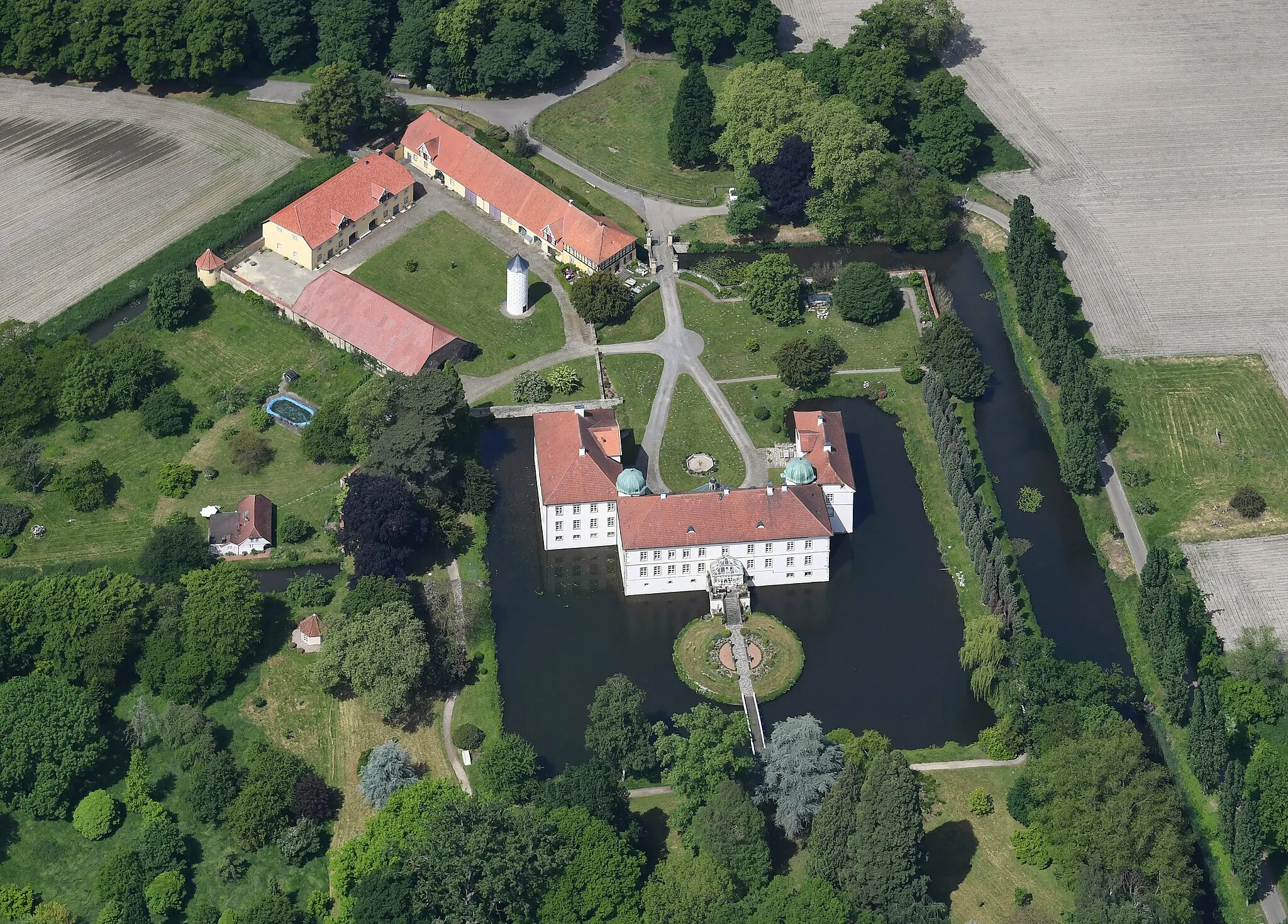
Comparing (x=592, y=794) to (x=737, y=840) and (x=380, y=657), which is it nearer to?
(x=737, y=840)

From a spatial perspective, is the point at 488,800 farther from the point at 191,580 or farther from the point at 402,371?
the point at 402,371

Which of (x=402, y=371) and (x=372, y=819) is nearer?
(x=372, y=819)

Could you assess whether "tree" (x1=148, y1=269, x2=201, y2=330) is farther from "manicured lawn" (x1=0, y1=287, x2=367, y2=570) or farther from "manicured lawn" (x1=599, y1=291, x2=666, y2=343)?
"manicured lawn" (x1=599, y1=291, x2=666, y2=343)

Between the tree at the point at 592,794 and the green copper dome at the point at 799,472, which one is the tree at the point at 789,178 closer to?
the green copper dome at the point at 799,472

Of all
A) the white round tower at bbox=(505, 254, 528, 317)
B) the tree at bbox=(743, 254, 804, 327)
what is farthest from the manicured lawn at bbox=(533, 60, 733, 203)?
the white round tower at bbox=(505, 254, 528, 317)

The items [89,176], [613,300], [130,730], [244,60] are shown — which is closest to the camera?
[130,730]

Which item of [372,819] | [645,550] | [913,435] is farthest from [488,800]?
[913,435]

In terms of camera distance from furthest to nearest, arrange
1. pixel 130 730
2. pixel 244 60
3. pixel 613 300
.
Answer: pixel 244 60, pixel 613 300, pixel 130 730
